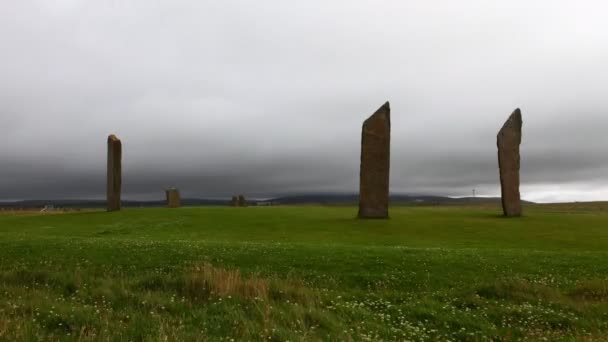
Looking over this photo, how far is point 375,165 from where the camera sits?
35750mm

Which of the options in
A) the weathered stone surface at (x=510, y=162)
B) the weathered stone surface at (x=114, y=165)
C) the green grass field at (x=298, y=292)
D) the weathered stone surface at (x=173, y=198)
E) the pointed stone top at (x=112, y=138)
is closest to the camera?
the green grass field at (x=298, y=292)

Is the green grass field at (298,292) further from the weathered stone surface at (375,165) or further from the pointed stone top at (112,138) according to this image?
the pointed stone top at (112,138)

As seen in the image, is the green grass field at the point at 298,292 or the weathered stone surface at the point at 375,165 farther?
the weathered stone surface at the point at 375,165

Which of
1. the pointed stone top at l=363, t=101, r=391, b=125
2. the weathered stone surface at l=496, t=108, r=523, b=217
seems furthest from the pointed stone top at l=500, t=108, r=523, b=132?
the pointed stone top at l=363, t=101, r=391, b=125

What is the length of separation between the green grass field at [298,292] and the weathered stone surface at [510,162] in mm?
12798

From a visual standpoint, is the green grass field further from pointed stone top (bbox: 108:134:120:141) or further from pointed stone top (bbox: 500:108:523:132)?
pointed stone top (bbox: 108:134:120:141)

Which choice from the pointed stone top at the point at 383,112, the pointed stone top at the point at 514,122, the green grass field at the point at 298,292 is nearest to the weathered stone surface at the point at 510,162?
the pointed stone top at the point at 514,122

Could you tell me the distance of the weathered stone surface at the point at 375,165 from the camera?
1411 inches

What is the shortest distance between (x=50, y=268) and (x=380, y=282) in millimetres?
10780

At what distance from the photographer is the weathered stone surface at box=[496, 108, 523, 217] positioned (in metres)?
38.4

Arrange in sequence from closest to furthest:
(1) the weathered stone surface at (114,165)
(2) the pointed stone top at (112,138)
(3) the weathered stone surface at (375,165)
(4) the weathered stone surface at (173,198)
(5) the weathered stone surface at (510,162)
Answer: (3) the weathered stone surface at (375,165), (5) the weathered stone surface at (510,162), (1) the weathered stone surface at (114,165), (2) the pointed stone top at (112,138), (4) the weathered stone surface at (173,198)

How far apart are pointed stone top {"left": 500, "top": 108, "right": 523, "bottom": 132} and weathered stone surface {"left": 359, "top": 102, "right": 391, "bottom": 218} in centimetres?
981

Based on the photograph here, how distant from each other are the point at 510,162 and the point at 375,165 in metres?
11.0

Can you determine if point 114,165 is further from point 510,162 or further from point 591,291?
point 591,291
